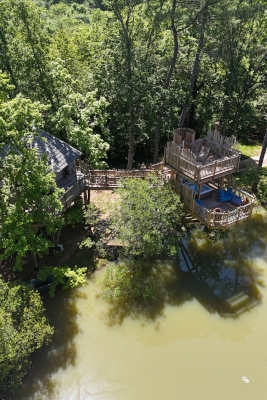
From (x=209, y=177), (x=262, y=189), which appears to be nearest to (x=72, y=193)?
(x=209, y=177)

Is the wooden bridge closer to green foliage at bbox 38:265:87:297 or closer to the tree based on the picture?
the tree

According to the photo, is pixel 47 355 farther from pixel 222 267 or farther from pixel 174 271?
pixel 222 267

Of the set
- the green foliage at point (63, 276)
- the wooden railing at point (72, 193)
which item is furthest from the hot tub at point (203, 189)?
the green foliage at point (63, 276)

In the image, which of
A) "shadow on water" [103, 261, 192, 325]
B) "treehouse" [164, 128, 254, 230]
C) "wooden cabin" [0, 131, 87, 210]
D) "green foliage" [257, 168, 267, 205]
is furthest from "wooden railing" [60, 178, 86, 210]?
"green foliage" [257, 168, 267, 205]

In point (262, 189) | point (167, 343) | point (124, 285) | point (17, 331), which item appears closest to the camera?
point (17, 331)

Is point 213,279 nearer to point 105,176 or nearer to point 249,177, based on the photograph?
point 105,176

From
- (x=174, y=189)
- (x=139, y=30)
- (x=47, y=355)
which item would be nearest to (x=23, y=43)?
(x=139, y=30)

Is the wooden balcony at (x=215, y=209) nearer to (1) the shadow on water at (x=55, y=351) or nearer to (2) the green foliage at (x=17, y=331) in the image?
(1) the shadow on water at (x=55, y=351)
